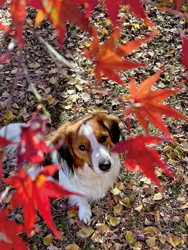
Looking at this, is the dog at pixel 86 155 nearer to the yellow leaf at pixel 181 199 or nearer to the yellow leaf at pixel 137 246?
the yellow leaf at pixel 137 246

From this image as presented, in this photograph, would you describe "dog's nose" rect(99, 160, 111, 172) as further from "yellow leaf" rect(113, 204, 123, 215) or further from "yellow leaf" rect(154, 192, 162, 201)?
"yellow leaf" rect(154, 192, 162, 201)

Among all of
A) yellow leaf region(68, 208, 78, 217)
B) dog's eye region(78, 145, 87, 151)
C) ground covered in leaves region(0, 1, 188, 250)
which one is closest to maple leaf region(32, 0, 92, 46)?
ground covered in leaves region(0, 1, 188, 250)

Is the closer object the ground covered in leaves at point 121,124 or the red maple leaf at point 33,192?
the red maple leaf at point 33,192

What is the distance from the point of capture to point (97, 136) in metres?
2.09

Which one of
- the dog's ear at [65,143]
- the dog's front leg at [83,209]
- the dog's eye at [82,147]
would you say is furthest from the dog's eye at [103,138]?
the dog's front leg at [83,209]

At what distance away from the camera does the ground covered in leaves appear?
268cm

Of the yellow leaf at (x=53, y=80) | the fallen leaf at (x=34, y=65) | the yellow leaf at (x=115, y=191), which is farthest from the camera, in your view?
the fallen leaf at (x=34, y=65)

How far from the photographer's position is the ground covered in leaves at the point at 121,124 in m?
2.68

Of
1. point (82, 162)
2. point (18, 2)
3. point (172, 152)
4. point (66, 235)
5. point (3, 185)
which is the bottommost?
point (66, 235)

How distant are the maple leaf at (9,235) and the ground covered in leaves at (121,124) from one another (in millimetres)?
1063

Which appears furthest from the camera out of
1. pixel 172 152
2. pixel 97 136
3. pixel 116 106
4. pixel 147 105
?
pixel 116 106

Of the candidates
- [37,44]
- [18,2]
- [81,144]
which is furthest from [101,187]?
[37,44]

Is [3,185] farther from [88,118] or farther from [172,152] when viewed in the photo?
[172,152]

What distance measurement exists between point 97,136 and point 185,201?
1422 millimetres
